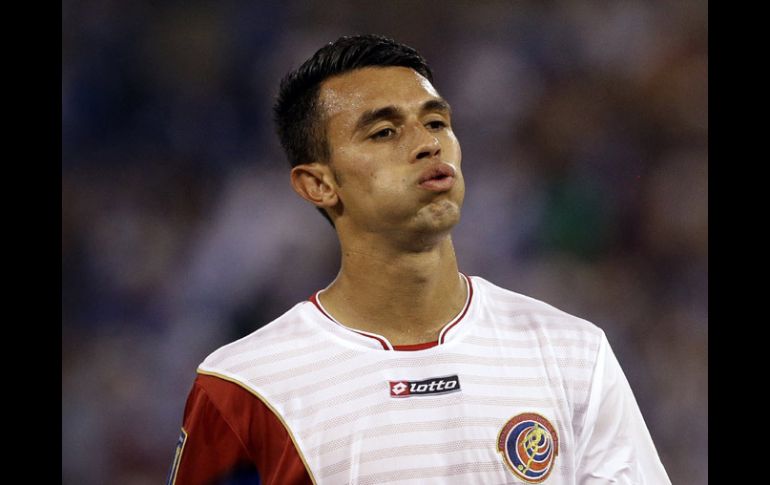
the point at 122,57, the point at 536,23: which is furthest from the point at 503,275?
the point at 122,57

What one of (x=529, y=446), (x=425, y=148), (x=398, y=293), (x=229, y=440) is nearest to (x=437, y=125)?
(x=425, y=148)

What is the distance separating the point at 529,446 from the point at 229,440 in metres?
0.88

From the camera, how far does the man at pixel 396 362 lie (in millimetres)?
2498

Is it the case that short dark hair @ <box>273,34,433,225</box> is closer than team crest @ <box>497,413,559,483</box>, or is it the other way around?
team crest @ <box>497,413,559,483</box>

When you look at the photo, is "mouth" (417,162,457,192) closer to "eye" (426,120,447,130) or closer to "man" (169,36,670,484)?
"man" (169,36,670,484)

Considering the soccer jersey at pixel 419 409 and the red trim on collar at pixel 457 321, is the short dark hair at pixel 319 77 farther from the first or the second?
the red trim on collar at pixel 457 321

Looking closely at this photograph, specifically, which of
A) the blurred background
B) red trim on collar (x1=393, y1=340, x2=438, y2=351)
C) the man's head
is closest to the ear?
the man's head

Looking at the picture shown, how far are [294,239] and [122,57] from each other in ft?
3.81

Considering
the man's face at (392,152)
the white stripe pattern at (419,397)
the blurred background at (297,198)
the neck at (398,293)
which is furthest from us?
the blurred background at (297,198)

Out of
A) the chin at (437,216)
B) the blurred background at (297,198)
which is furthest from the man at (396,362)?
the blurred background at (297,198)

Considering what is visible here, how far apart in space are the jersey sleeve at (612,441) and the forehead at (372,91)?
3.27 feet

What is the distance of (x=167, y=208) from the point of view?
3.99 m

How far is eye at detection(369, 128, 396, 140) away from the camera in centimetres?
265

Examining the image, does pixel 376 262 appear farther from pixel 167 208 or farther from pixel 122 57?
pixel 122 57
